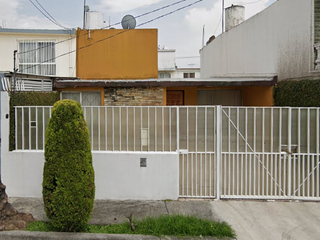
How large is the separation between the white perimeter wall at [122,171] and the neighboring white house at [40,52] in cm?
499

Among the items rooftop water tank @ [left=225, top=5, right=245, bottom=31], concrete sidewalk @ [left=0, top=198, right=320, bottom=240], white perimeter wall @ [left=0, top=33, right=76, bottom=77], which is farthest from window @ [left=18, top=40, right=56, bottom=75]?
rooftop water tank @ [left=225, top=5, right=245, bottom=31]

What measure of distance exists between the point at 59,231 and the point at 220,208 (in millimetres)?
3021

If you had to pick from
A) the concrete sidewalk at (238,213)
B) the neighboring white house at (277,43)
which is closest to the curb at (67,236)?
the concrete sidewalk at (238,213)

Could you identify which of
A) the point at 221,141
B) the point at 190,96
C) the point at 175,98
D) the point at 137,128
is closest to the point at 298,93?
the point at 221,141

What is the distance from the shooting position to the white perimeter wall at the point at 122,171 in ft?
20.2

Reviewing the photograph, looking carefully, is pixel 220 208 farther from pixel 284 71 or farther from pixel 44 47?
pixel 44 47

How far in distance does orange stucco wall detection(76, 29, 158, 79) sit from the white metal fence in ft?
16.2

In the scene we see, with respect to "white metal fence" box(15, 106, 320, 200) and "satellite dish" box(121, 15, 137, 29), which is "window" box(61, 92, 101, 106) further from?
"white metal fence" box(15, 106, 320, 200)

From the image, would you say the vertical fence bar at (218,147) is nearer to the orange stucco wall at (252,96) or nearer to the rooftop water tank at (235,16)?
the orange stucco wall at (252,96)

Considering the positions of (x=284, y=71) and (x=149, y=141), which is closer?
(x=149, y=141)

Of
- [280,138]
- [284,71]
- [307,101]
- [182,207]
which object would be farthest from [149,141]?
[284,71]

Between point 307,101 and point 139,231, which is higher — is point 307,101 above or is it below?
above

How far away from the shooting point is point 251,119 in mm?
6207

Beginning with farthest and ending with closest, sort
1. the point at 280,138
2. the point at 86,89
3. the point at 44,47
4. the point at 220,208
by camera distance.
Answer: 1. the point at 44,47
2. the point at 86,89
3. the point at 280,138
4. the point at 220,208
